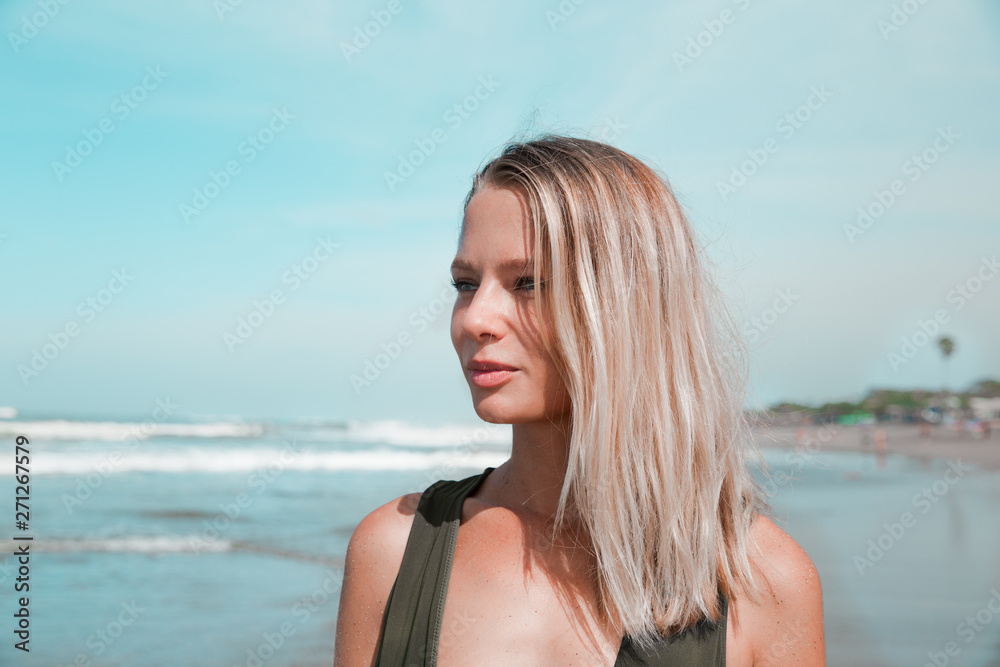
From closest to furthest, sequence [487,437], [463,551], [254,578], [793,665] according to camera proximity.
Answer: [793,665]
[463,551]
[254,578]
[487,437]

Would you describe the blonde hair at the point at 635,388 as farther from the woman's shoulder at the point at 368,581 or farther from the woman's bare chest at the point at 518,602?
the woman's shoulder at the point at 368,581

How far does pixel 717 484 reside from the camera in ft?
5.58

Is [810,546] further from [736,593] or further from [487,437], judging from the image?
[487,437]

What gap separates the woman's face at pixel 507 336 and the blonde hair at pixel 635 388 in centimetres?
4

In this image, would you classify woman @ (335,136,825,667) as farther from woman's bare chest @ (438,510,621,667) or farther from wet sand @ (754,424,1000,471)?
wet sand @ (754,424,1000,471)

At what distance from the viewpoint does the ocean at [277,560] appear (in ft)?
21.6

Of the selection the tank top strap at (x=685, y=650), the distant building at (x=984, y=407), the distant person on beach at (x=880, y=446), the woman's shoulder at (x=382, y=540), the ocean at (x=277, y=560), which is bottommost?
the distant person on beach at (x=880, y=446)

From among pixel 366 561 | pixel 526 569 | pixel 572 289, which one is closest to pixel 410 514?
pixel 366 561

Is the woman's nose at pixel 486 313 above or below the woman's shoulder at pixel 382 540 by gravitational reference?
above

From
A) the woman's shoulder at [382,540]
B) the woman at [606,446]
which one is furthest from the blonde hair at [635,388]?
the woman's shoulder at [382,540]

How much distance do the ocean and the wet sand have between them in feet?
17.5

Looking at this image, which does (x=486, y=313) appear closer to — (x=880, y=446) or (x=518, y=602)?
(x=518, y=602)

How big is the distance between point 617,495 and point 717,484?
254 millimetres

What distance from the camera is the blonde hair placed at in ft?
5.30
